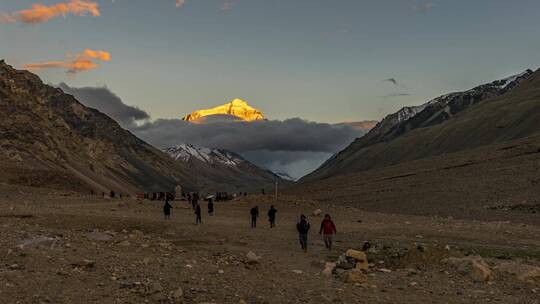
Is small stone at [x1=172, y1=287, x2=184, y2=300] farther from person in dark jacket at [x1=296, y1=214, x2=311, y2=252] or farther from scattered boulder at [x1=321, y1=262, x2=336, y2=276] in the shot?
person in dark jacket at [x1=296, y1=214, x2=311, y2=252]

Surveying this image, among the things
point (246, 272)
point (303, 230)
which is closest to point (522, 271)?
point (246, 272)

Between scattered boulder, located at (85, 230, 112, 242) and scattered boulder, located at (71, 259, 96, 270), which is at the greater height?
scattered boulder, located at (85, 230, 112, 242)

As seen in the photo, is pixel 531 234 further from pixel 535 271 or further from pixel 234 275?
pixel 234 275

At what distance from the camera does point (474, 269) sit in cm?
1858

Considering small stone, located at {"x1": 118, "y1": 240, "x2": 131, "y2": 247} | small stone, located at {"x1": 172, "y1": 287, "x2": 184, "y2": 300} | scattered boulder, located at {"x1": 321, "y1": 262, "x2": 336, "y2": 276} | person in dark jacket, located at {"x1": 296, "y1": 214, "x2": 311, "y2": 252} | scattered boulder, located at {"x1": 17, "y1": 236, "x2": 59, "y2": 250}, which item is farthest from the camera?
person in dark jacket, located at {"x1": 296, "y1": 214, "x2": 311, "y2": 252}

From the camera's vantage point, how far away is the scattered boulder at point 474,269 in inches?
720

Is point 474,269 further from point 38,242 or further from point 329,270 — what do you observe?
point 38,242

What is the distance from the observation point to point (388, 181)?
4161 inches

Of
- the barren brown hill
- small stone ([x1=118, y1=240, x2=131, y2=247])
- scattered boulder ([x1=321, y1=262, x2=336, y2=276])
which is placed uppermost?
the barren brown hill

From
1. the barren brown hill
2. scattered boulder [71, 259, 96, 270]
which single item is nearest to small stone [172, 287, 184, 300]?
scattered boulder [71, 259, 96, 270]

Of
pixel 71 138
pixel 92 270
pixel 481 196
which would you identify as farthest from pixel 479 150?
pixel 71 138

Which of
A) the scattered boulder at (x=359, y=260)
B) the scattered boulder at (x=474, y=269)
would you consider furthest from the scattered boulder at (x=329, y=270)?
the scattered boulder at (x=474, y=269)

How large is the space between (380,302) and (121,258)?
8.94m

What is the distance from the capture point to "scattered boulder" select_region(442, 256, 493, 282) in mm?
18297
